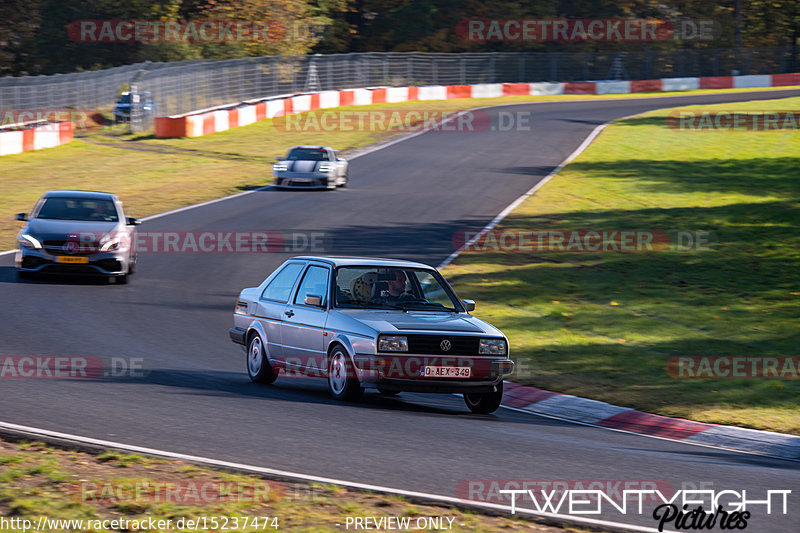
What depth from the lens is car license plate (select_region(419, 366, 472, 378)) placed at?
998 cm

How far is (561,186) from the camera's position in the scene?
30359mm

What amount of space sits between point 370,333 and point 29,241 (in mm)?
9655

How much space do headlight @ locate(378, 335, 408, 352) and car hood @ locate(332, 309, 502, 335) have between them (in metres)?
0.08

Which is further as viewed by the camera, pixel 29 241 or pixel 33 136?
pixel 33 136

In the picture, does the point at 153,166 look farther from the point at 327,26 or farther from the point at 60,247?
the point at 327,26

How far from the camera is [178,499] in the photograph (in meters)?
6.42

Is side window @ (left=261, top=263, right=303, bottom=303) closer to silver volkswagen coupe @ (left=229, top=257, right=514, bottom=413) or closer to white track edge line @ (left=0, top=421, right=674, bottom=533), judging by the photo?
silver volkswagen coupe @ (left=229, top=257, right=514, bottom=413)

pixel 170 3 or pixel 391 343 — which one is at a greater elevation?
pixel 170 3

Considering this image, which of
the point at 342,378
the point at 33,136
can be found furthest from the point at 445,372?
the point at 33,136

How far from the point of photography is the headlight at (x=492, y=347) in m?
10.2

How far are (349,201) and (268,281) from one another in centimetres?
1647

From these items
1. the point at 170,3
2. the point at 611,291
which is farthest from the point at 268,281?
the point at 170,3

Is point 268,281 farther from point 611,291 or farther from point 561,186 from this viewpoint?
point 561,186

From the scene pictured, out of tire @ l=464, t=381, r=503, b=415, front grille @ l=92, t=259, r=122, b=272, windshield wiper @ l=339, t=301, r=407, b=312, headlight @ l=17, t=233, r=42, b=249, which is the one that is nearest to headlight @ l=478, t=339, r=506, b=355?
tire @ l=464, t=381, r=503, b=415
